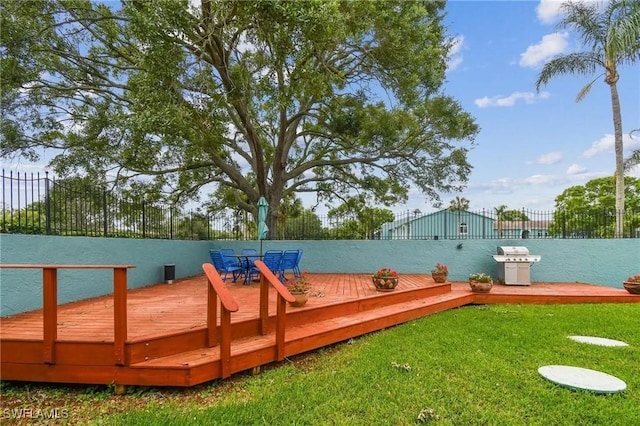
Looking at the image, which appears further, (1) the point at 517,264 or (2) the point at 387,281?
(1) the point at 517,264

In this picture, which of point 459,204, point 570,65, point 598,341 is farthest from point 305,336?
point 570,65

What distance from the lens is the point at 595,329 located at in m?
5.38

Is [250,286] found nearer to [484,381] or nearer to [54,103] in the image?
[484,381]

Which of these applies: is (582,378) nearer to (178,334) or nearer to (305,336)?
(305,336)

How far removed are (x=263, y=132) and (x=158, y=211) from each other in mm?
6387

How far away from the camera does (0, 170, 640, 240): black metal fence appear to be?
588 centimetres

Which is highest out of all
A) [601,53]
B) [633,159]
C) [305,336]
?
[601,53]

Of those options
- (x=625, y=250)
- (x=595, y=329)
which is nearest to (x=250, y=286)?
(x=595, y=329)

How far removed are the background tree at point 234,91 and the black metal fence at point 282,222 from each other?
1.50 m

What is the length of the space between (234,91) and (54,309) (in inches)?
238

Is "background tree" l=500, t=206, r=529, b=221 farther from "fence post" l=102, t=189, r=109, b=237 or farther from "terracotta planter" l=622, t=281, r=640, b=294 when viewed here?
"fence post" l=102, t=189, r=109, b=237

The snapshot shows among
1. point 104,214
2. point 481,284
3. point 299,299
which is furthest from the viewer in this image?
point 481,284

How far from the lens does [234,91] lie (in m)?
8.05

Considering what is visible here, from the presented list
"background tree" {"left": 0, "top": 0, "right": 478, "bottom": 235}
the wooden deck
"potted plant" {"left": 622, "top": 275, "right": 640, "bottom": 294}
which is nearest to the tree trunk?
"potted plant" {"left": 622, "top": 275, "right": 640, "bottom": 294}
